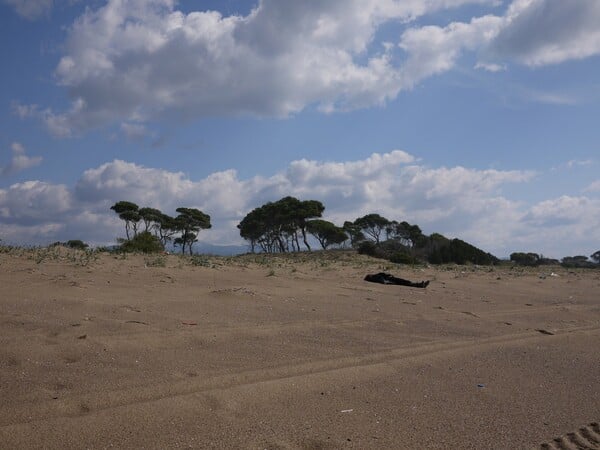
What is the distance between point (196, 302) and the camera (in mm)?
6941

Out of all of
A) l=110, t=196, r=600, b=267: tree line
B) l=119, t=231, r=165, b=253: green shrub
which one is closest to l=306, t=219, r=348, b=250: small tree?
l=110, t=196, r=600, b=267: tree line

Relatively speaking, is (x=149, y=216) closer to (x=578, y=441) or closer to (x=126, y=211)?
(x=126, y=211)

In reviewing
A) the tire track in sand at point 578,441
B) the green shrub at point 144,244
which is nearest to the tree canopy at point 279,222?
the green shrub at point 144,244

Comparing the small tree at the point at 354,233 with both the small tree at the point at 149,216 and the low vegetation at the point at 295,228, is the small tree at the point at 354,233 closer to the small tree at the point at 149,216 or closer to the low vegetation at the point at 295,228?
the low vegetation at the point at 295,228

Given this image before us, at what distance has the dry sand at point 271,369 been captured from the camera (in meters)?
3.38

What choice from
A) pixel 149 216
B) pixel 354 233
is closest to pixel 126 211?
pixel 149 216

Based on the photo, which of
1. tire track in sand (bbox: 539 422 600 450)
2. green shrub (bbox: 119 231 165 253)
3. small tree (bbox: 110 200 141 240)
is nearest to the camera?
tire track in sand (bbox: 539 422 600 450)

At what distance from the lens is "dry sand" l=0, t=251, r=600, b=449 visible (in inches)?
133

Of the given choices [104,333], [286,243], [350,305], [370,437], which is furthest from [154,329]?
[286,243]

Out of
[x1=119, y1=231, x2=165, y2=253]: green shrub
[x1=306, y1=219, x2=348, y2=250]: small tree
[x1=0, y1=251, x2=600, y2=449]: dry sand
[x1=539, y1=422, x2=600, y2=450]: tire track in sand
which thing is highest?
[x1=306, y1=219, x2=348, y2=250]: small tree

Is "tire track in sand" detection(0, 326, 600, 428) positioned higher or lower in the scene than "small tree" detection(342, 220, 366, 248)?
lower

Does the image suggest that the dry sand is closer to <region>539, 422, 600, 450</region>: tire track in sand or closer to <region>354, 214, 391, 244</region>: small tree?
<region>539, 422, 600, 450</region>: tire track in sand

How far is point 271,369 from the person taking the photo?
4.55 m

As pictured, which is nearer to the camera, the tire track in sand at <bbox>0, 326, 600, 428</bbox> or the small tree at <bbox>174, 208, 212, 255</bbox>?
the tire track in sand at <bbox>0, 326, 600, 428</bbox>
